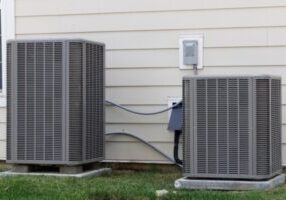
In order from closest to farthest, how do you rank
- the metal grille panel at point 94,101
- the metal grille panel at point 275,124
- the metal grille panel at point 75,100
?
the metal grille panel at point 275,124 → the metal grille panel at point 75,100 → the metal grille panel at point 94,101

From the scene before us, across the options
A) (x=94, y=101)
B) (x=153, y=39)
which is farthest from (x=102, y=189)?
(x=153, y=39)

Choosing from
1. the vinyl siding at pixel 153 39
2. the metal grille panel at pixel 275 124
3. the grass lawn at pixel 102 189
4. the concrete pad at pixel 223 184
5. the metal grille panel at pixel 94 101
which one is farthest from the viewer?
the vinyl siding at pixel 153 39

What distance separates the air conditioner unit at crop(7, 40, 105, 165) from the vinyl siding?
0.71 meters

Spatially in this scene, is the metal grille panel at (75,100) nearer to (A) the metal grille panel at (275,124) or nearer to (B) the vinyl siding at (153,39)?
(B) the vinyl siding at (153,39)

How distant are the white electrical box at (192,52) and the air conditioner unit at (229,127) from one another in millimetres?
1167

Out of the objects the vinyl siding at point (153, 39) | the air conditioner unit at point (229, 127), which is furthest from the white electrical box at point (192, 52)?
the air conditioner unit at point (229, 127)

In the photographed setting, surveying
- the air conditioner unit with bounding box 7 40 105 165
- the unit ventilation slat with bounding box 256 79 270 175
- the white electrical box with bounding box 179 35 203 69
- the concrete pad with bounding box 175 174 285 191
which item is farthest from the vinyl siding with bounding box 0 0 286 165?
the concrete pad with bounding box 175 174 285 191

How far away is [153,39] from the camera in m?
9.09

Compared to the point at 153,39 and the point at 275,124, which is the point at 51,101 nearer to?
the point at 153,39

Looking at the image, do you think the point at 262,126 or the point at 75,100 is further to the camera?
the point at 75,100

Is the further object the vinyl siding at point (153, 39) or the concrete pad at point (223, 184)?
the vinyl siding at point (153, 39)

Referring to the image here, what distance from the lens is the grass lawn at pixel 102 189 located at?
6953 millimetres

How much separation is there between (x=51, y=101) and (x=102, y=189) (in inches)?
57.1

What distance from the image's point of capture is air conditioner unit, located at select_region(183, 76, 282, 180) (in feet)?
24.7
